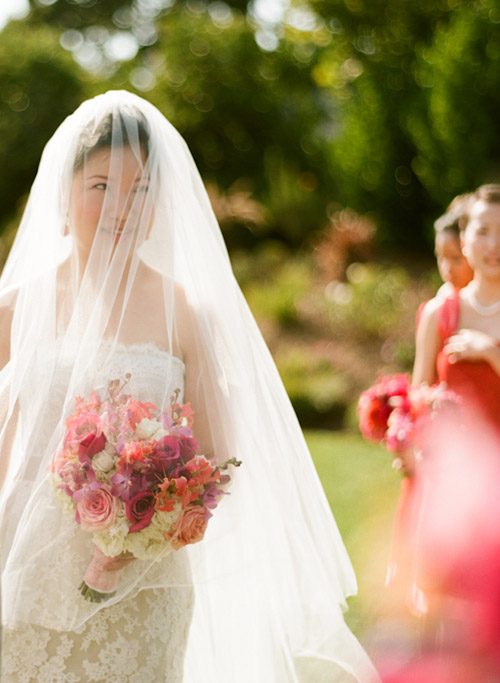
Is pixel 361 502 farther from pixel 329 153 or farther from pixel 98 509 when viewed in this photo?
pixel 329 153

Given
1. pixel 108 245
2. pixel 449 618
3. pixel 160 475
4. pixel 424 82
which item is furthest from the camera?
pixel 424 82

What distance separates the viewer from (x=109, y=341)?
2.75m

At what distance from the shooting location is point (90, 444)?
240 centimetres

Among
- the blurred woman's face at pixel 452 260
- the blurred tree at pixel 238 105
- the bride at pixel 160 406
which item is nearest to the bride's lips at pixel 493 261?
the blurred woman's face at pixel 452 260

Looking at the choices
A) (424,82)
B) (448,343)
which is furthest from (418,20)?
(448,343)

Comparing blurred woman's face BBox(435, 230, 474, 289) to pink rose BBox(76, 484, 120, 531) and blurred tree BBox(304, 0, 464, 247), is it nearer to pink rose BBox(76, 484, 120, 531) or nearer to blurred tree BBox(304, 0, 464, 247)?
pink rose BBox(76, 484, 120, 531)

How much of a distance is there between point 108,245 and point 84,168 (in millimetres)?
246

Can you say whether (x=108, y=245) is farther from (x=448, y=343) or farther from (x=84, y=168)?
(x=448, y=343)

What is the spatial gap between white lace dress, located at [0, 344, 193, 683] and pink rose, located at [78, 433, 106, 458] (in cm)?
29

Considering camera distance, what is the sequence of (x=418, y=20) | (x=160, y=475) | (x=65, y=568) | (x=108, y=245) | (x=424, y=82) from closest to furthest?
(x=160, y=475) → (x=65, y=568) → (x=108, y=245) → (x=424, y=82) → (x=418, y=20)

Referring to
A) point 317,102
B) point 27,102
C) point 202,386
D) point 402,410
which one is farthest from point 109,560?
point 317,102

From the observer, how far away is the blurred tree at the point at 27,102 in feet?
58.9

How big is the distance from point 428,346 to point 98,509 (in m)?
1.99

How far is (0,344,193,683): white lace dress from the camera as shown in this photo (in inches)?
100
